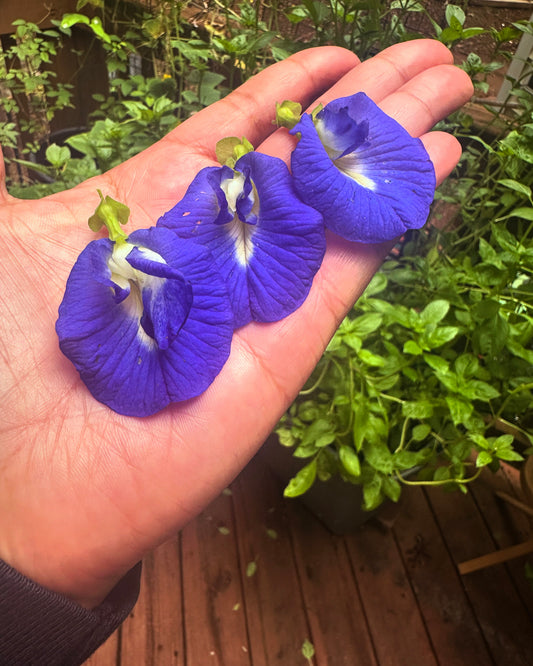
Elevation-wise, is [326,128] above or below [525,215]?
above

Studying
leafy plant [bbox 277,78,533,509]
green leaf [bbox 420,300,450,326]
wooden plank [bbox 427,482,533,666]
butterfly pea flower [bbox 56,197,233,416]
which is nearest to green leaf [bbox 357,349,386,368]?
leafy plant [bbox 277,78,533,509]

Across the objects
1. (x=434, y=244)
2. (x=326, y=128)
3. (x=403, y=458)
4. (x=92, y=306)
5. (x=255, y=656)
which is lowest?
(x=255, y=656)

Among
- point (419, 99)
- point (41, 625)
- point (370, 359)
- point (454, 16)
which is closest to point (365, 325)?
point (370, 359)

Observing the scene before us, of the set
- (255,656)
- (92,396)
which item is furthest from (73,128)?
(255,656)

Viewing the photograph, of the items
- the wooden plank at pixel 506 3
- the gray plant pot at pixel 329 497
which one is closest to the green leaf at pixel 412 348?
the gray plant pot at pixel 329 497

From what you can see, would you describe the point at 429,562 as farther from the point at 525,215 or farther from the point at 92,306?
the point at 92,306

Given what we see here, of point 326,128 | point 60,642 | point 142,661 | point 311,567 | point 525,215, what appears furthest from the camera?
point 311,567

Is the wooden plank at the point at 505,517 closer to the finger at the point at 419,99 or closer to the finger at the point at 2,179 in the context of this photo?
the finger at the point at 419,99
